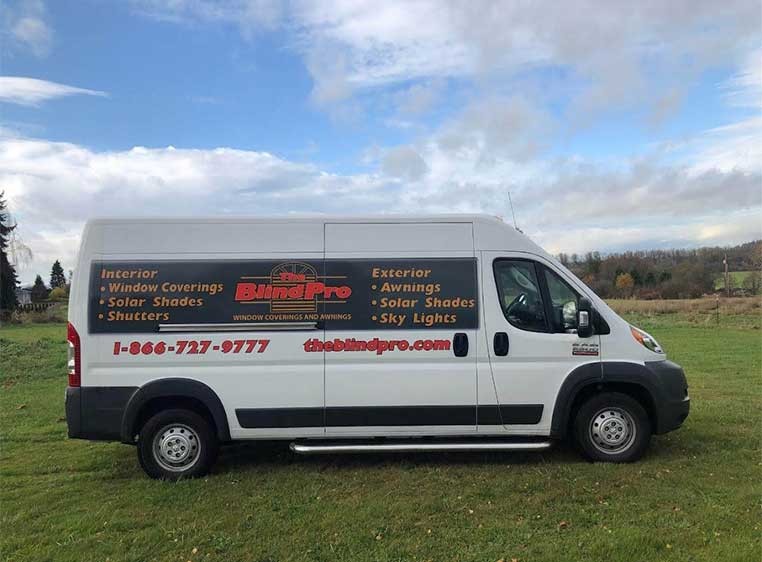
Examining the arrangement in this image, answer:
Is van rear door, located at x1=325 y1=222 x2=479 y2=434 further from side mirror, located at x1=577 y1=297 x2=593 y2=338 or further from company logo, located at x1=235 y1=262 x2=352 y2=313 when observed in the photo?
side mirror, located at x1=577 y1=297 x2=593 y2=338

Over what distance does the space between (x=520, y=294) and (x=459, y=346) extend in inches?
31.9

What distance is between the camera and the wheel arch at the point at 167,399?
225 inches

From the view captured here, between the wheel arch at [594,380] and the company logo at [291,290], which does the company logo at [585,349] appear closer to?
the wheel arch at [594,380]

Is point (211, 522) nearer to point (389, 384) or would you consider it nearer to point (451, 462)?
point (389, 384)

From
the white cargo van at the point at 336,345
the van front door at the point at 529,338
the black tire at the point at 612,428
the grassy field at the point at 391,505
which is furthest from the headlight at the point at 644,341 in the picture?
the grassy field at the point at 391,505

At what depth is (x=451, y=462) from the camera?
244 inches

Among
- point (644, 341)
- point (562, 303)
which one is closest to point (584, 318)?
point (562, 303)

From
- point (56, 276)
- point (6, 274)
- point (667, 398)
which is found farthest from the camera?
point (56, 276)

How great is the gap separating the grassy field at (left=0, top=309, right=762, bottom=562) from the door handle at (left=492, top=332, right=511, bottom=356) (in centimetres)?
117

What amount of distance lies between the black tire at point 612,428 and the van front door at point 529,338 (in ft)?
1.25

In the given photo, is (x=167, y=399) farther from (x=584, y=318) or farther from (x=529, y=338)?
(x=584, y=318)

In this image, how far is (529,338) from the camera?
5.90m

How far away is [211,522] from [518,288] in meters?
3.49

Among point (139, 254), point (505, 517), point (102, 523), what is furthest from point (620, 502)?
point (139, 254)
